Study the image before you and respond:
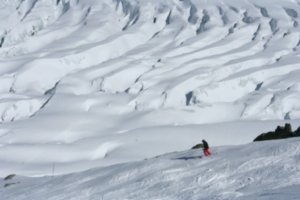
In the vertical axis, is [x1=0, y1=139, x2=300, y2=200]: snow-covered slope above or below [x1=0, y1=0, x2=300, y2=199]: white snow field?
below

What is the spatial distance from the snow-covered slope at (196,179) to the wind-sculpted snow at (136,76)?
3618cm

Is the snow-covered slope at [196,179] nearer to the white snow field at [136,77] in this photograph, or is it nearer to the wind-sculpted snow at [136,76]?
the white snow field at [136,77]

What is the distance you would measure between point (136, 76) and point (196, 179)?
76601 millimetres

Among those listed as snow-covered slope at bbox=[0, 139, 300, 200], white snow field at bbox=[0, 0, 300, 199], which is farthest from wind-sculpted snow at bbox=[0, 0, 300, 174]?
snow-covered slope at bbox=[0, 139, 300, 200]

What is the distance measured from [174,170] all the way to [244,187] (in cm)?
379

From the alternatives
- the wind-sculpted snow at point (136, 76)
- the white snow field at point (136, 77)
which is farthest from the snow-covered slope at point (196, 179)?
the wind-sculpted snow at point (136, 76)

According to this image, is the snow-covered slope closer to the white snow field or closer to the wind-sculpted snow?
the white snow field

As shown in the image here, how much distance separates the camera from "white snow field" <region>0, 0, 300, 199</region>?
2672 inches

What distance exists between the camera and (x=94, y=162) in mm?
61219

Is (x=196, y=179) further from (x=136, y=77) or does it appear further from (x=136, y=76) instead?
(x=136, y=76)

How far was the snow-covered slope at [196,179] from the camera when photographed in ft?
52.5

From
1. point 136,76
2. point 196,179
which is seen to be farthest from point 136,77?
point 196,179

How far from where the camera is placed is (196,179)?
18031 mm

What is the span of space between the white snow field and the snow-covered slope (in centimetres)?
3470
